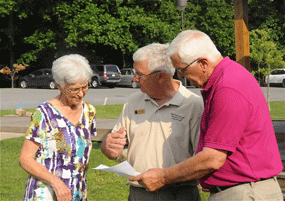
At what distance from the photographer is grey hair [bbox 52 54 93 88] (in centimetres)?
303

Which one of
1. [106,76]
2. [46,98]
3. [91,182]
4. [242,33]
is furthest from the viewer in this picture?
[106,76]

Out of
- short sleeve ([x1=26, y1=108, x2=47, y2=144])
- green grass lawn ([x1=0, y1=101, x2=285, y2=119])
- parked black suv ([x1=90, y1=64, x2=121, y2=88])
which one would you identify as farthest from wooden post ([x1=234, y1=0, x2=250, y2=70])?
parked black suv ([x1=90, y1=64, x2=121, y2=88])

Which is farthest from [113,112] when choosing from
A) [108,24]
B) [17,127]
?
[108,24]

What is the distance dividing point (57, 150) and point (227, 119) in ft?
4.27

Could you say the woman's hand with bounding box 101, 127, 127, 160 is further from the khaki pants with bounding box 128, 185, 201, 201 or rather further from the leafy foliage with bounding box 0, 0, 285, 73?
the leafy foliage with bounding box 0, 0, 285, 73

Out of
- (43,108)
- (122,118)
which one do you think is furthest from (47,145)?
(122,118)

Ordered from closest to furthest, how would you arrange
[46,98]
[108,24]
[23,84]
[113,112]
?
[113,112]
[46,98]
[108,24]
[23,84]

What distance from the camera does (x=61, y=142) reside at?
2.97 metres

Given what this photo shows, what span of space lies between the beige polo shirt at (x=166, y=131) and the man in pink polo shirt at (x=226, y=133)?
34 cm

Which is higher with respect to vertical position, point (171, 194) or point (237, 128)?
point (237, 128)

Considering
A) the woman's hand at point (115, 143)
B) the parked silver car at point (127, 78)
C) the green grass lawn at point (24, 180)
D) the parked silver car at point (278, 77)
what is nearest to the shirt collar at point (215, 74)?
the woman's hand at point (115, 143)

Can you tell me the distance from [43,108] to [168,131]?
2.91ft

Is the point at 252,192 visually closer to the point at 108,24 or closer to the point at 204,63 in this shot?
the point at 204,63

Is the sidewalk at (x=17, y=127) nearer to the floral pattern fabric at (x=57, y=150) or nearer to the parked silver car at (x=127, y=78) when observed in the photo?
the floral pattern fabric at (x=57, y=150)
